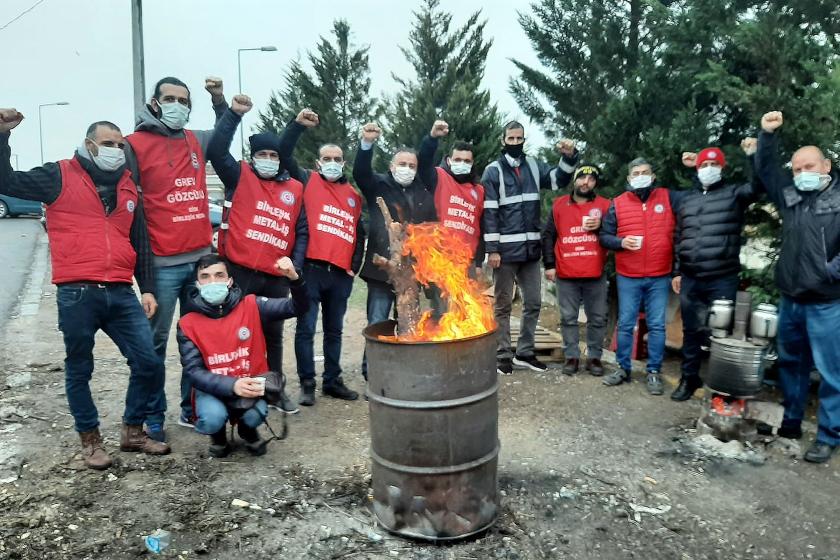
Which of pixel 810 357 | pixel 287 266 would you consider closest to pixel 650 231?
pixel 810 357

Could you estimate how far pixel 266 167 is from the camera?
534cm

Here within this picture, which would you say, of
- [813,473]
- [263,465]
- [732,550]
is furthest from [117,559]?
[813,473]

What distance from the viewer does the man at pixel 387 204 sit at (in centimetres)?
577

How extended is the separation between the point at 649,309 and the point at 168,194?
14.4 feet

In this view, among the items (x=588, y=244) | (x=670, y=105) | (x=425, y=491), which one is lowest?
(x=425, y=491)

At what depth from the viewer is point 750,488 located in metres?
4.25

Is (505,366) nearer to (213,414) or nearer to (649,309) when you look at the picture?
(649,309)

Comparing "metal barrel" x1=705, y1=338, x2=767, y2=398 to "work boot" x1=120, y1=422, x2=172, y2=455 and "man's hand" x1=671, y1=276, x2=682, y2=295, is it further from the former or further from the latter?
"work boot" x1=120, y1=422, x2=172, y2=455

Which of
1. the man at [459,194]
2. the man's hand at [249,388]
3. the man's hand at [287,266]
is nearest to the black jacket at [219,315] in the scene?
the man's hand at [249,388]

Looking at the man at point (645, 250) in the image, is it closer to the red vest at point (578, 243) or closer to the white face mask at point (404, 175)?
the red vest at point (578, 243)

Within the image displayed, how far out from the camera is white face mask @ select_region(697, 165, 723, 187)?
5613 mm

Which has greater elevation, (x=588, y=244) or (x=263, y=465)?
(x=588, y=244)

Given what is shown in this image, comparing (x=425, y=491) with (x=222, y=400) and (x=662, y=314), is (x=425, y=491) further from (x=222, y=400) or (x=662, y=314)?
(x=662, y=314)

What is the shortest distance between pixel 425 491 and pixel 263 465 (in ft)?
4.96
